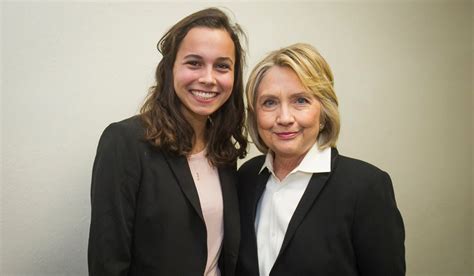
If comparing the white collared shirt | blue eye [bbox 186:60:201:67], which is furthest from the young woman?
the white collared shirt

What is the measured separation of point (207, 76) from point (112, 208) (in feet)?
1.93

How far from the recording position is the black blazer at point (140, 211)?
39.3 inches

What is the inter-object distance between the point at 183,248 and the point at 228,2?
1.32m

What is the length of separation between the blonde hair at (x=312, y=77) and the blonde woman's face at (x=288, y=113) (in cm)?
3

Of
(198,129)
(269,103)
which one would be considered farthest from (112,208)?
(269,103)

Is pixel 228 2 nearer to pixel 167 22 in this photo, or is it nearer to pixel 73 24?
pixel 167 22

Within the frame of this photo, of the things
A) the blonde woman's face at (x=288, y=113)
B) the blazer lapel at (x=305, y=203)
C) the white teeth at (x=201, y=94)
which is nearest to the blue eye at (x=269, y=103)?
the blonde woman's face at (x=288, y=113)

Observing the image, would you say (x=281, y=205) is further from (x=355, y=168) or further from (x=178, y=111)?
(x=178, y=111)

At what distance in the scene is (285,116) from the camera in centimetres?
114

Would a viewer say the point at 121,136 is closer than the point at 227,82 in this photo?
Yes

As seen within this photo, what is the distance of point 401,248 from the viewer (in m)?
1.06

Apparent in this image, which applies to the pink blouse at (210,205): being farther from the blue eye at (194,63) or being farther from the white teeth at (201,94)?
the blue eye at (194,63)

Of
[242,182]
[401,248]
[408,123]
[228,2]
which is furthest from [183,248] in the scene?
[408,123]

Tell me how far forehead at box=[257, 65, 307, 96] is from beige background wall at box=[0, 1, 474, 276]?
592mm
